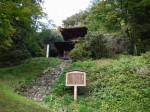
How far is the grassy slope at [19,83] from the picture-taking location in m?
9.90

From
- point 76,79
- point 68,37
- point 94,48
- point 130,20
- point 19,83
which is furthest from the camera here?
point 68,37

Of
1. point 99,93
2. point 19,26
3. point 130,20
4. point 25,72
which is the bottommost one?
point 99,93

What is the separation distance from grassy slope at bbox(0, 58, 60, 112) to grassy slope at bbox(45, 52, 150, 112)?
1.68 metres

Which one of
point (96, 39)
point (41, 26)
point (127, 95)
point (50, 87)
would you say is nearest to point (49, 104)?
point (50, 87)

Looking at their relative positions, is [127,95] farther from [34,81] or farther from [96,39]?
[96,39]

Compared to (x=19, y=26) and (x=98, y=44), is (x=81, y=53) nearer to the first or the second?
(x=98, y=44)

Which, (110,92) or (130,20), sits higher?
(130,20)

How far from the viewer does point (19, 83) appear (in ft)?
52.9

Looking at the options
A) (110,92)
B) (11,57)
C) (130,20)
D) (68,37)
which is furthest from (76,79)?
(68,37)

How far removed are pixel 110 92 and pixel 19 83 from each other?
Answer: 6.65 meters

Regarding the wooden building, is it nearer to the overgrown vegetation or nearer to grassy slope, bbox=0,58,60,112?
the overgrown vegetation

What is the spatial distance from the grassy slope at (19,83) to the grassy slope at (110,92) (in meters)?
1.68

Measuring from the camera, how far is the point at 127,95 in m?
11.9

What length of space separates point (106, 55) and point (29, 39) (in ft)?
27.7
